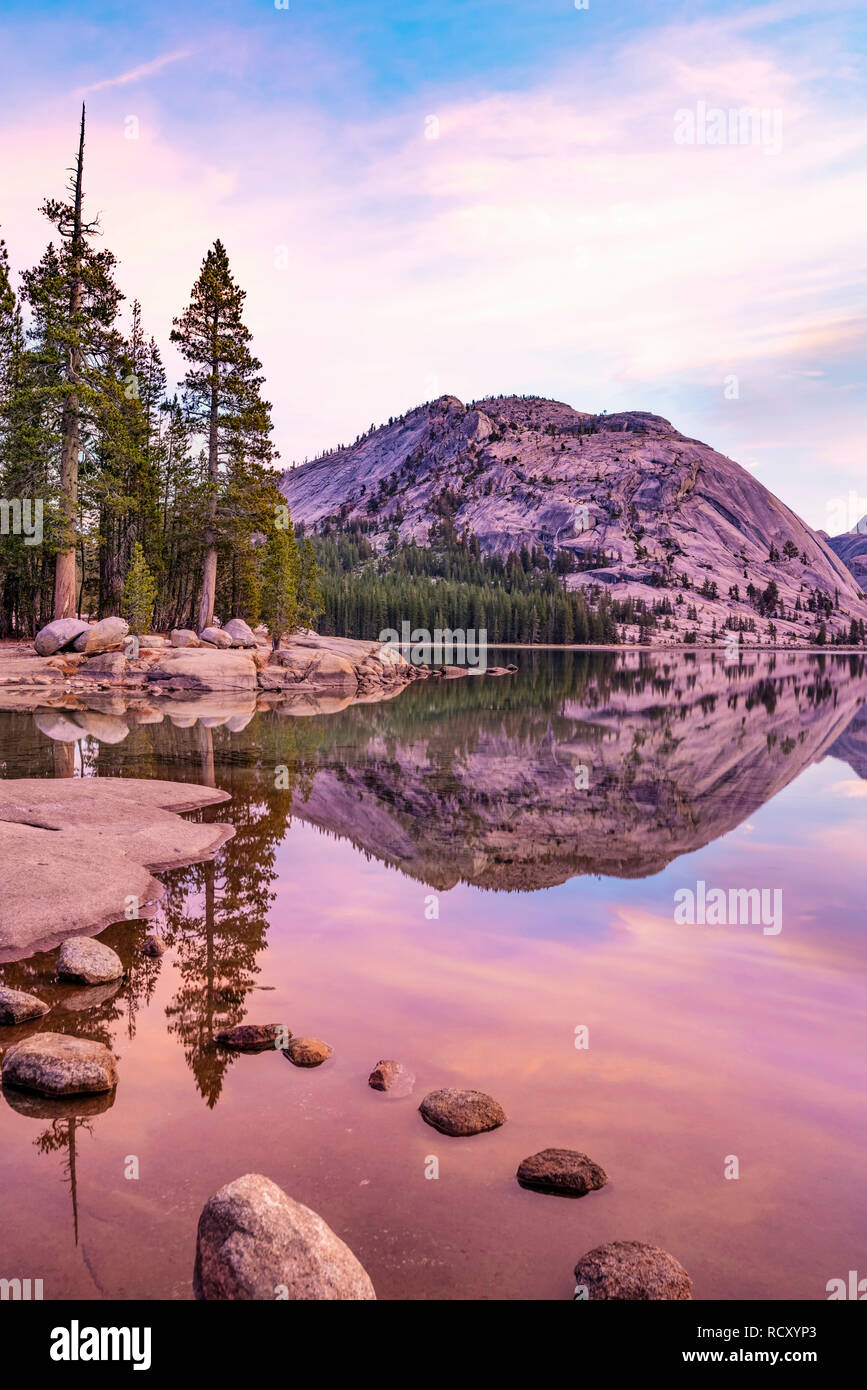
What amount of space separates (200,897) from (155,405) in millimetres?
57215

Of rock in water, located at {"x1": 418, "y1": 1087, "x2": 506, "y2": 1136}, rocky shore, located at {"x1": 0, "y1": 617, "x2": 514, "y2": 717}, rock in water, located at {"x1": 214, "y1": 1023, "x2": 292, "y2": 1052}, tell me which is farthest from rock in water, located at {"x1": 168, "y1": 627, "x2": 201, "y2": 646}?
rock in water, located at {"x1": 418, "y1": 1087, "x2": 506, "y2": 1136}

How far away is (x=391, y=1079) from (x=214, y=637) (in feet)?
159

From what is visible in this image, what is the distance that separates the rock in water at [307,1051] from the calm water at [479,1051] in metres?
0.10

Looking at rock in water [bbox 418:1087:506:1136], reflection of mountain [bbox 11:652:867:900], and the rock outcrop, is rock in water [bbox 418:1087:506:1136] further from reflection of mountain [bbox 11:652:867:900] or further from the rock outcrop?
the rock outcrop

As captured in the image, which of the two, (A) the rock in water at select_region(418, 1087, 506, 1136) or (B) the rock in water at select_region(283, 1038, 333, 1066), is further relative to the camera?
(B) the rock in water at select_region(283, 1038, 333, 1066)

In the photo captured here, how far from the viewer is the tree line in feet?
143

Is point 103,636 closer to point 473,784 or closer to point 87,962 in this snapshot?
point 473,784

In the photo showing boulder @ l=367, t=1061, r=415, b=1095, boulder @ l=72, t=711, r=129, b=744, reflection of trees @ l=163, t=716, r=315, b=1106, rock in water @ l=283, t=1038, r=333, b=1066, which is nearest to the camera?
boulder @ l=367, t=1061, r=415, b=1095

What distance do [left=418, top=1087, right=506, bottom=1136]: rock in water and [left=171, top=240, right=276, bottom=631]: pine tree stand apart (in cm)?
4799

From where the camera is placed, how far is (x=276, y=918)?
1192 centimetres

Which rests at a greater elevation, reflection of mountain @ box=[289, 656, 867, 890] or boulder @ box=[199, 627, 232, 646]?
boulder @ box=[199, 627, 232, 646]

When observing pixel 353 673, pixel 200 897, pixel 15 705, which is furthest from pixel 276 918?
pixel 353 673

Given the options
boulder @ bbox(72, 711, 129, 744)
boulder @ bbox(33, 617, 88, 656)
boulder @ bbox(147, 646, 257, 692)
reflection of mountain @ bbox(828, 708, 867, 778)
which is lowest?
reflection of mountain @ bbox(828, 708, 867, 778)

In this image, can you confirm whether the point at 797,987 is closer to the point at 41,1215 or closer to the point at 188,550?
the point at 41,1215
